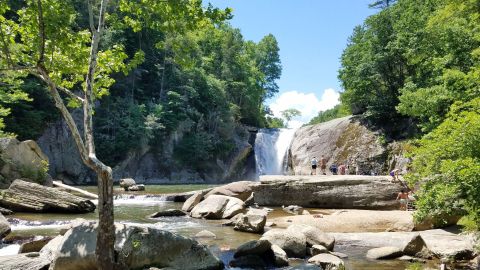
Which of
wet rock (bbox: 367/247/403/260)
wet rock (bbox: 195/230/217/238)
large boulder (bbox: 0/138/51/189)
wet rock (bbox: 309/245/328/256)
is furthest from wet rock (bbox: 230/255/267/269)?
large boulder (bbox: 0/138/51/189)

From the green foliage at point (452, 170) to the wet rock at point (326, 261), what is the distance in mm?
2241

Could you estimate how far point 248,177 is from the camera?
173 feet

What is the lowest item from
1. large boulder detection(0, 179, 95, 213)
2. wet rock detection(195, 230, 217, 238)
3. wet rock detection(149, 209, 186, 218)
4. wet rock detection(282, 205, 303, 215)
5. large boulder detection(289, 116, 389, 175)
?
wet rock detection(195, 230, 217, 238)

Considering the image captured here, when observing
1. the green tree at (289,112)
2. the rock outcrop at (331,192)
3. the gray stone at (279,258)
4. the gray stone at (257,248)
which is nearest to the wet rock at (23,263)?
the gray stone at (257,248)

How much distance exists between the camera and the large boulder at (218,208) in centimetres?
1648

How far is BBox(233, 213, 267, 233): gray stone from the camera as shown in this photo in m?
13.1

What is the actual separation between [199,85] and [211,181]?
12.4 metres

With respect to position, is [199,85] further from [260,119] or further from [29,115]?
[29,115]

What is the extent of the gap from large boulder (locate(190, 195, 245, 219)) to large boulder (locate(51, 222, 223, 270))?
24.6ft

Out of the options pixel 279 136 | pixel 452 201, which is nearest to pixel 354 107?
pixel 279 136

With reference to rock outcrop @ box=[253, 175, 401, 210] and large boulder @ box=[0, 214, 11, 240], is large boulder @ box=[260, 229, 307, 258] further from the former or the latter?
rock outcrop @ box=[253, 175, 401, 210]

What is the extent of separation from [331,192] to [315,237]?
7.56m

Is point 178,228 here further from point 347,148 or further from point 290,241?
point 347,148

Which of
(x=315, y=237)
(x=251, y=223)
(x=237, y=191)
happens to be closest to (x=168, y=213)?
(x=237, y=191)
